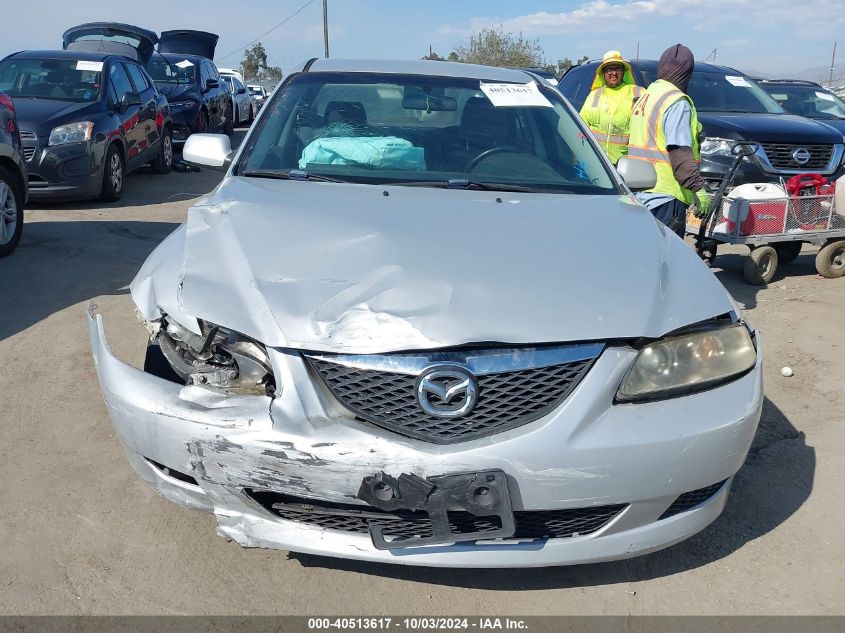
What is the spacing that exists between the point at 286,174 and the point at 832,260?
5.18m

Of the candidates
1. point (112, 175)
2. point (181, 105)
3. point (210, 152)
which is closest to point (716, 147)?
point (210, 152)

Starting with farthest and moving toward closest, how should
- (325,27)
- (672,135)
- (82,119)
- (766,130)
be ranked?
(325,27), (82,119), (766,130), (672,135)

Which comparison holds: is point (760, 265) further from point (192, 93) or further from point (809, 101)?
point (192, 93)

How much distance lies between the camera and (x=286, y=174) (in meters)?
3.34

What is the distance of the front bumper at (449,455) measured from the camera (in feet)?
6.94

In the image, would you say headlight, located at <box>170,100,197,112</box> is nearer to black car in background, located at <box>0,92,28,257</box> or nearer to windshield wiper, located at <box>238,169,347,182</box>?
black car in background, located at <box>0,92,28,257</box>

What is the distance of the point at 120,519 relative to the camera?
2863mm

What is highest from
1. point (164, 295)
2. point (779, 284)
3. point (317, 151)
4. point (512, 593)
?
point (317, 151)

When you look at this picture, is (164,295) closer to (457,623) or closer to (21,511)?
(21,511)

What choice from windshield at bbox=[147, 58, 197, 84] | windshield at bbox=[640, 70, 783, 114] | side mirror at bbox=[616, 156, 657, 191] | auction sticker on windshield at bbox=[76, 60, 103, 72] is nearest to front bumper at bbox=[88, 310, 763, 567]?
side mirror at bbox=[616, 156, 657, 191]

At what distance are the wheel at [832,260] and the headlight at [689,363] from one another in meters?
4.72

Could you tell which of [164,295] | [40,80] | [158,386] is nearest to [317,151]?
[164,295]

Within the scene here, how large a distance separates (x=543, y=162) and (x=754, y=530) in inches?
68.8

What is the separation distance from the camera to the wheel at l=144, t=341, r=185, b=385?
245 centimetres
